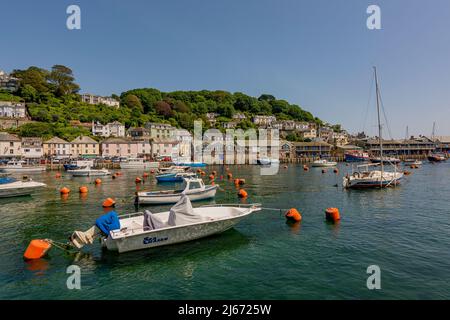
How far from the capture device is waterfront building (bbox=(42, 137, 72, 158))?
10088cm

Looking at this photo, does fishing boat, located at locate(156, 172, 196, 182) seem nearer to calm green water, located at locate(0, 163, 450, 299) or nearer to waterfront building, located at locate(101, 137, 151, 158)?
calm green water, located at locate(0, 163, 450, 299)

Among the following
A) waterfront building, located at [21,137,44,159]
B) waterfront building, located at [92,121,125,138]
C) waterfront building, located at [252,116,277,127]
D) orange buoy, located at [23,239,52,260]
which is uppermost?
waterfront building, located at [252,116,277,127]

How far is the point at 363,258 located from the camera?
15.6m

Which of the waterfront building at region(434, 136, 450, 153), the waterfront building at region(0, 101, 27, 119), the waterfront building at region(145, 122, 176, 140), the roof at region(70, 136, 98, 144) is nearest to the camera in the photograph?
the roof at region(70, 136, 98, 144)

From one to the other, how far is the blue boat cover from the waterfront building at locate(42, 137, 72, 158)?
3982 inches

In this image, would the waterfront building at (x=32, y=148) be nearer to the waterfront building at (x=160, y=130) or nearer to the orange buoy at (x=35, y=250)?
the waterfront building at (x=160, y=130)

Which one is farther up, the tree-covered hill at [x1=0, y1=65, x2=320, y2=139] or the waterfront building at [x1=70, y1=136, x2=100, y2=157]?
the tree-covered hill at [x1=0, y1=65, x2=320, y2=139]

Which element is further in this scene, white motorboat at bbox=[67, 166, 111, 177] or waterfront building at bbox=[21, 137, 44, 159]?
waterfront building at bbox=[21, 137, 44, 159]

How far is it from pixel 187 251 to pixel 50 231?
11871 millimetres

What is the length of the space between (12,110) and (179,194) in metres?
125

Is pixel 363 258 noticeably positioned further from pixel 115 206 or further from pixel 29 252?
pixel 115 206

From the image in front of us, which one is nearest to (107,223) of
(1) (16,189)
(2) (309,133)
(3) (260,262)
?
(3) (260,262)

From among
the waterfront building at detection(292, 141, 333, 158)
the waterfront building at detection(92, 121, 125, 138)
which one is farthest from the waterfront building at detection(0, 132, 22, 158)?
the waterfront building at detection(292, 141, 333, 158)

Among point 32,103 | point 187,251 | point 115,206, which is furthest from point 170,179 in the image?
point 32,103
